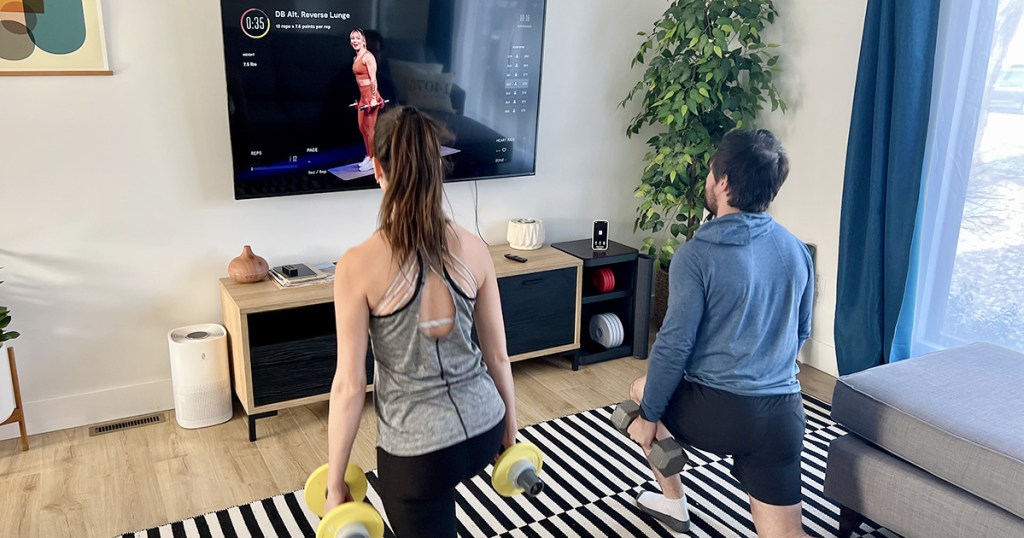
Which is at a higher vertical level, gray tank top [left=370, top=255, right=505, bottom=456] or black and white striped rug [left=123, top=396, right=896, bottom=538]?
gray tank top [left=370, top=255, right=505, bottom=456]

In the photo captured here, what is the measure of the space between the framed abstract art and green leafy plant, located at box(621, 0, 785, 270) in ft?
7.48

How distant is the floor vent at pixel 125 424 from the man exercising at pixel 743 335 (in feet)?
6.81

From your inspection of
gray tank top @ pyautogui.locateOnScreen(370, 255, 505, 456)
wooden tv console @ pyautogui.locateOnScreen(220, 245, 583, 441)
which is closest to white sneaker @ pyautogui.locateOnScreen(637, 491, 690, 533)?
gray tank top @ pyautogui.locateOnScreen(370, 255, 505, 456)

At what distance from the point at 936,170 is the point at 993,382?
1.15 meters

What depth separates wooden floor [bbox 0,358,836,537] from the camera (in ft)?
8.25

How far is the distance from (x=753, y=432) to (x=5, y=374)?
2.49 meters

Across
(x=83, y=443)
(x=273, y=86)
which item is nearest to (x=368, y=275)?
(x=273, y=86)

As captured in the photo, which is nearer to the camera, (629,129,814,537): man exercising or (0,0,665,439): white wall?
(629,129,814,537): man exercising

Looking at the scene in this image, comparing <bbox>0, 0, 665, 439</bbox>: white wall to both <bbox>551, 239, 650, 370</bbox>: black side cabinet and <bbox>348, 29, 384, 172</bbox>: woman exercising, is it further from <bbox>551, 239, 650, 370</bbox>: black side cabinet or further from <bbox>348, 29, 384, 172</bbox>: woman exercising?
<bbox>551, 239, 650, 370</bbox>: black side cabinet

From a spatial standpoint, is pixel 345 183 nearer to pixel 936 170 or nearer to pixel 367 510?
pixel 367 510

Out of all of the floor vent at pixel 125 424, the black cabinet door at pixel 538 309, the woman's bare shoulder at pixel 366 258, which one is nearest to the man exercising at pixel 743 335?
the woman's bare shoulder at pixel 366 258

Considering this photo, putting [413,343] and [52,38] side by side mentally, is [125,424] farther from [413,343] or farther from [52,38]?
[413,343]

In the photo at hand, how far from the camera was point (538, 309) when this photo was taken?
3568mm

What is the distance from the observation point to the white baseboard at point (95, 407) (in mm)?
3014
